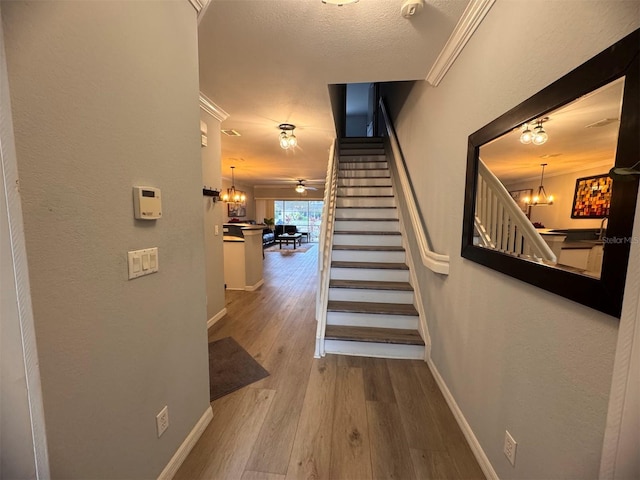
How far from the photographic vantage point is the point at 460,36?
1.56m

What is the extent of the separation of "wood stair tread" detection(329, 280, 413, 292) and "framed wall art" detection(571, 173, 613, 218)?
6.28 ft

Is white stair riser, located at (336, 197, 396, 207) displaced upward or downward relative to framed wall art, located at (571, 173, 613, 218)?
upward

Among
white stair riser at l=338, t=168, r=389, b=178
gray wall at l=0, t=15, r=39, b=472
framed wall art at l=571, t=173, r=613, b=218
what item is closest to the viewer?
gray wall at l=0, t=15, r=39, b=472

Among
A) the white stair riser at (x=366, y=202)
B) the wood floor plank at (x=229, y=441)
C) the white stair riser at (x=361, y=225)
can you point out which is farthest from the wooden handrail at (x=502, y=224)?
the white stair riser at (x=366, y=202)

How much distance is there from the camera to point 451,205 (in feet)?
5.98

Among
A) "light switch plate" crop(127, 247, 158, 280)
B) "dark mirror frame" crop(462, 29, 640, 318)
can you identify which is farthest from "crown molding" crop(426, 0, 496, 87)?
"light switch plate" crop(127, 247, 158, 280)

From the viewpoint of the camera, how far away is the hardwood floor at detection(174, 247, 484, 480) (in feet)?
4.32

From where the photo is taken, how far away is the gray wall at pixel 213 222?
2.80m

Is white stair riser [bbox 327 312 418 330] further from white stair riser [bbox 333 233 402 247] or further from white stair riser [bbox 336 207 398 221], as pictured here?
white stair riser [bbox 336 207 398 221]

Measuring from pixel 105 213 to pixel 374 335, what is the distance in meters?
2.16

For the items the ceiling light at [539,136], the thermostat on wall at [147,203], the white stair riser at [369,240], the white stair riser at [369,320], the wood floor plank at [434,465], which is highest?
the ceiling light at [539,136]

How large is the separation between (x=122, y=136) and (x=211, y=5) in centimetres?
104

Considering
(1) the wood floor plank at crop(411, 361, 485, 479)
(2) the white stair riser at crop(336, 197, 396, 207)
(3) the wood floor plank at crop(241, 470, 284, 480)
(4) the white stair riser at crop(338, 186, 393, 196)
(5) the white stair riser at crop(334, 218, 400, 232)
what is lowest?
(3) the wood floor plank at crop(241, 470, 284, 480)

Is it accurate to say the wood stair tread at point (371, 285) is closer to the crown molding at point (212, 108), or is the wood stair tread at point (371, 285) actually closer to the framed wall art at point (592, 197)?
the framed wall art at point (592, 197)
